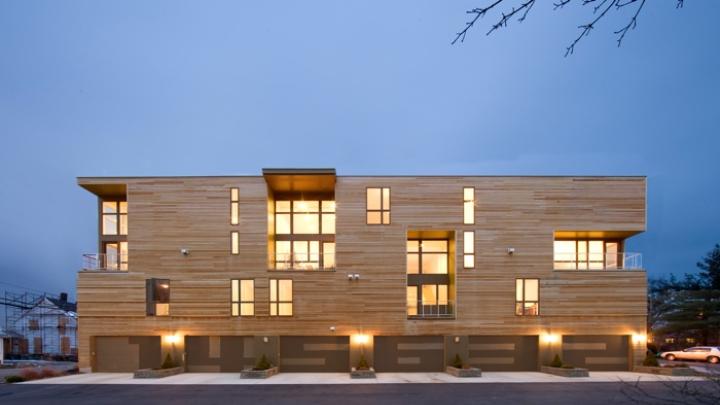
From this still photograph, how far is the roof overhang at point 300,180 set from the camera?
815 inches

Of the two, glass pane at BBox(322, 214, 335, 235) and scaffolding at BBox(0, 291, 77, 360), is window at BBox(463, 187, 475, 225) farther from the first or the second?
scaffolding at BBox(0, 291, 77, 360)

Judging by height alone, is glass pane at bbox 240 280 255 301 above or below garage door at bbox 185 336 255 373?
above

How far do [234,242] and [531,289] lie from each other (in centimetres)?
1564

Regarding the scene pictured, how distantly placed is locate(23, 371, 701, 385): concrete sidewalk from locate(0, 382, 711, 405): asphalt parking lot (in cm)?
90

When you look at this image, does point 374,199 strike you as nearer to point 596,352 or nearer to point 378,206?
point 378,206

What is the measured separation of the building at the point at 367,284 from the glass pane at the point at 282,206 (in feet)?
5.50

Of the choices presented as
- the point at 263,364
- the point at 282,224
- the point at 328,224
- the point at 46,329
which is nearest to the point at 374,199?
the point at 328,224

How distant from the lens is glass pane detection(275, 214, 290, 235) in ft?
76.2

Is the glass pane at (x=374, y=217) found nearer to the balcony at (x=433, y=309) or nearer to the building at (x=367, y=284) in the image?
the building at (x=367, y=284)

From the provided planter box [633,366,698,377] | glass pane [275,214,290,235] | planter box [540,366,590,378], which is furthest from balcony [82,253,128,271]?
planter box [633,366,698,377]

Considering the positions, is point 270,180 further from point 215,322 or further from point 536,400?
point 536,400

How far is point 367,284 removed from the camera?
A: 69.3 feet

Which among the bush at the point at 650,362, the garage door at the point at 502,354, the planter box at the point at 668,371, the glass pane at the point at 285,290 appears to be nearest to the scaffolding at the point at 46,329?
the glass pane at the point at 285,290

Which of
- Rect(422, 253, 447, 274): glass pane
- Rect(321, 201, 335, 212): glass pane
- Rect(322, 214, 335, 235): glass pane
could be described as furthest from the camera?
Rect(321, 201, 335, 212): glass pane
